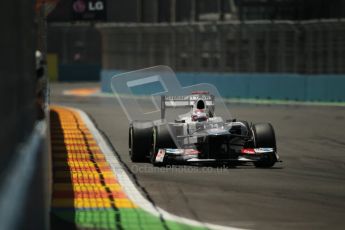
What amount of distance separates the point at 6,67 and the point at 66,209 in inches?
149

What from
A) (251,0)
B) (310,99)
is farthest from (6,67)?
(251,0)

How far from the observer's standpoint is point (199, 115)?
13.1m

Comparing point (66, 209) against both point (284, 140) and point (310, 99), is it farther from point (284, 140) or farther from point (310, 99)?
point (310, 99)

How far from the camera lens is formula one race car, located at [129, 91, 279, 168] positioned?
502 inches

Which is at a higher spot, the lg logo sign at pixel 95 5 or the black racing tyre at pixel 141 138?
the lg logo sign at pixel 95 5

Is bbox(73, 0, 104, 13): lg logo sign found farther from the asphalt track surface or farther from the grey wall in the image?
the grey wall

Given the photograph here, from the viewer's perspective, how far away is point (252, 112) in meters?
28.2

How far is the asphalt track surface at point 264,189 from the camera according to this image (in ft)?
28.0

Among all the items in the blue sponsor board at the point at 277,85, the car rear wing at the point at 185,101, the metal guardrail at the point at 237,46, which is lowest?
the blue sponsor board at the point at 277,85

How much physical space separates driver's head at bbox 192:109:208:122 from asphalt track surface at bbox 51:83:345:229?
2.39 feet

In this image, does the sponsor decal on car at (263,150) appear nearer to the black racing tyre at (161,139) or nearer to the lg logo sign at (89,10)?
the black racing tyre at (161,139)

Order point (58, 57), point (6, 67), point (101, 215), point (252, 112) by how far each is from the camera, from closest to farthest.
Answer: point (6, 67) < point (101, 215) < point (252, 112) < point (58, 57)

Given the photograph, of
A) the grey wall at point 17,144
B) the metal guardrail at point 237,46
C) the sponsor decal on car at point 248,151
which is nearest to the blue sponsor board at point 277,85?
the metal guardrail at point 237,46

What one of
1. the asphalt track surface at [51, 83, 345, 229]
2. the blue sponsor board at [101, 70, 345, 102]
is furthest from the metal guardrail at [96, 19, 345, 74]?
the asphalt track surface at [51, 83, 345, 229]
